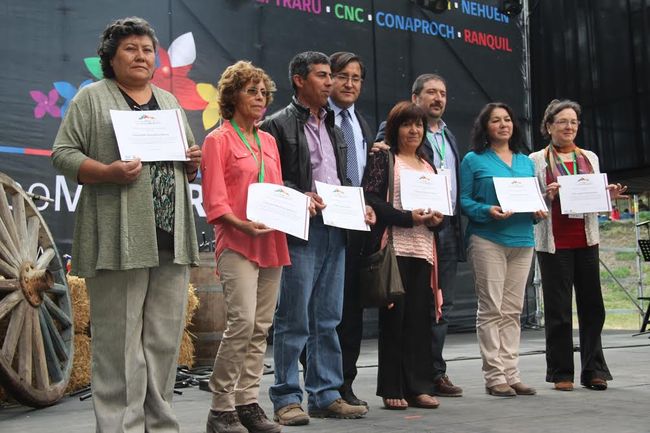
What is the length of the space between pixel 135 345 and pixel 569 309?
2487 millimetres

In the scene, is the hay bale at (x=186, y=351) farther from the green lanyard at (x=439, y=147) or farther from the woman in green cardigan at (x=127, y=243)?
the woman in green cardigan at (x=127, y=243)

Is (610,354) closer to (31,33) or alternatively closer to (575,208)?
(575,208)

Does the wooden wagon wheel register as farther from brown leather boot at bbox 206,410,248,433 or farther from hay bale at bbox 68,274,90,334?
brown leather boot at bbox 206,410,248,433

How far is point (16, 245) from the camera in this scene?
4031mm

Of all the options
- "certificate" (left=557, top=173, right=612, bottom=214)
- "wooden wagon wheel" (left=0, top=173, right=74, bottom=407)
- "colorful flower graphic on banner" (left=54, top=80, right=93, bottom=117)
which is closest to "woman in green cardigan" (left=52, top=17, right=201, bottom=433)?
"wooden wagon wheel" (left=0, top=173, right=74, bottom=407)

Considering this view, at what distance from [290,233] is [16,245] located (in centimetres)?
165

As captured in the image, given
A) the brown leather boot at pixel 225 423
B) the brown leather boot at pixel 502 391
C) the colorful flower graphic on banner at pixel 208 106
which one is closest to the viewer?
the brown leather boot at pixel 225 423

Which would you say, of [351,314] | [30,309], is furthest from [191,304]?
[351,314]

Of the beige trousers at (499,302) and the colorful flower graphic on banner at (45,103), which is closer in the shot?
the beige trousers at (499,302)

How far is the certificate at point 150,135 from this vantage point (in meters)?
2.54

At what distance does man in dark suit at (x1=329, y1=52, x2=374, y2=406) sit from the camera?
12.0ft

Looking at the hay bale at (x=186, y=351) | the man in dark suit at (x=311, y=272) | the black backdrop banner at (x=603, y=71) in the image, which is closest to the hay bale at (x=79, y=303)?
the hay bale at (x=186, y=351)

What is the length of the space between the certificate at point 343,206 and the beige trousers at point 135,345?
2.58 ft

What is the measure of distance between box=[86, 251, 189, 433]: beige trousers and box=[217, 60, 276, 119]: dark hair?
30.0 inches
